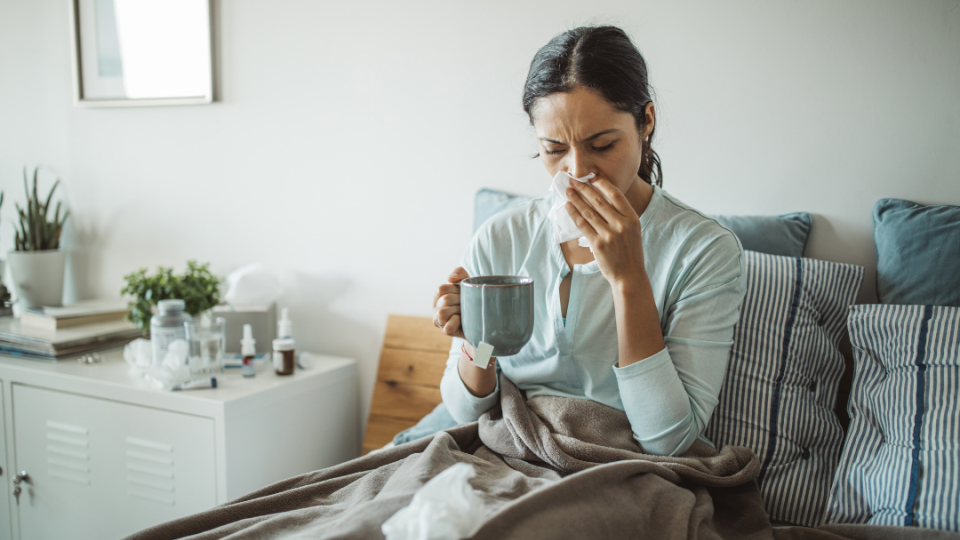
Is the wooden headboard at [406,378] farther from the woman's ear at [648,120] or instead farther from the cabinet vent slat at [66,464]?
the woman's ear at [648,120]

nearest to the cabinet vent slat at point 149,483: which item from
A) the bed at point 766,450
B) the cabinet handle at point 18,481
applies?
the cabinet handle at point 18,481

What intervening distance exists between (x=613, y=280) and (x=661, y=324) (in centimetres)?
17

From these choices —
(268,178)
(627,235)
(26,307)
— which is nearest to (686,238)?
(627,235)

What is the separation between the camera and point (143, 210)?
2.09 metres

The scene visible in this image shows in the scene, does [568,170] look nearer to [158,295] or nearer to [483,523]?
[483,523]

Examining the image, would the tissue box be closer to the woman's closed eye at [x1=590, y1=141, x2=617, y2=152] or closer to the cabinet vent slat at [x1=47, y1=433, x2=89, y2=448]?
the cabinet vent slat at [x1=47, y1=433, x2=89, y2=448]

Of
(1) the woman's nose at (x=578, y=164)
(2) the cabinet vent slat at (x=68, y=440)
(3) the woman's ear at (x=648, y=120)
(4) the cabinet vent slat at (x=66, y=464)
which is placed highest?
(3) the woman's ear at (x=648, y=120)

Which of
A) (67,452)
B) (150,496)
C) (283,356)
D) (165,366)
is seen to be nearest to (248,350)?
(283,356)

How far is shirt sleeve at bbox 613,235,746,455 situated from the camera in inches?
35.8

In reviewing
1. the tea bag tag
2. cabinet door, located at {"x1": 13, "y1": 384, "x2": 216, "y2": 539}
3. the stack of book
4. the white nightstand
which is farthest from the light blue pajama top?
the stack of book

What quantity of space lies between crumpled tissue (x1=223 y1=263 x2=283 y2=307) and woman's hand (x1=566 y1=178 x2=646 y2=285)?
1120mm

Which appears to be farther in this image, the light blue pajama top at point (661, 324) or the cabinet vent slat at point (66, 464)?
the cabinet vent slat at point (66, 464)

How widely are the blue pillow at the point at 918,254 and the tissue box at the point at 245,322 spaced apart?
59.9 inches

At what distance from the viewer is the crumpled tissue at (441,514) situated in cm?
63
